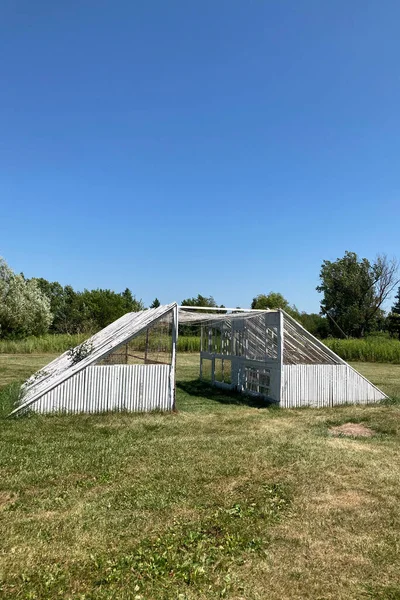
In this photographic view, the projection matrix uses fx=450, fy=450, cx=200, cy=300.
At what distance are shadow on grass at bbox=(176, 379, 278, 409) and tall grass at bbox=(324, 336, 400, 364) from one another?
14.3m

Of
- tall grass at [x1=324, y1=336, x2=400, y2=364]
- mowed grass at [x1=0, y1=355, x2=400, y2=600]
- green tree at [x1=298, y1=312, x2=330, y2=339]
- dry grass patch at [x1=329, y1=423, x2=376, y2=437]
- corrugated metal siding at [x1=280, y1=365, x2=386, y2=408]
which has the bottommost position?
mowed grass at [x1=0, y1=355, x2=400, y2=600]

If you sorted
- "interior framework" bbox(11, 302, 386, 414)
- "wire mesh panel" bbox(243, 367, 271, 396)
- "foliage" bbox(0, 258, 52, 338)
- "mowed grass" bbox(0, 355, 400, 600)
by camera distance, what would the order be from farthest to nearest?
"foliage" bbox(0, 258, 52, 338) < "wire mesh panel" bbox(243, 367, 271, 396) < "interior framework" bbox(11, 302, 386, 414) < "mowed grass" bbox(0, 355, 400, 600)

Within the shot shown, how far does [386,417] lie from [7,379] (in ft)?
39.0

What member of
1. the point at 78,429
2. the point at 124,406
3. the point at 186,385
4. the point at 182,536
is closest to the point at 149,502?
the point at 182,536

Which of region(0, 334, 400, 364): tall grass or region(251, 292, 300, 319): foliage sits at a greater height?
region(251, 292, 300, 319): foliage

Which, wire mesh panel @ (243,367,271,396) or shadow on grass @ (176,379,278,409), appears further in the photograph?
wire mesh panel @ (243,367,271,396)

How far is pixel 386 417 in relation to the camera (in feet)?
31.1

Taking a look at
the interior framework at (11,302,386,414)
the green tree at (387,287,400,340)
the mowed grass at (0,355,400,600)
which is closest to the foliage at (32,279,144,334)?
the green tree at (387,287,400,340)

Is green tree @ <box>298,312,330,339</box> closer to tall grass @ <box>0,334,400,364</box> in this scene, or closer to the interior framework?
tall grass @ <box>0,334,400,364</box>

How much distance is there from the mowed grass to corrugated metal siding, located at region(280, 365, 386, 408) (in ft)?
8.40

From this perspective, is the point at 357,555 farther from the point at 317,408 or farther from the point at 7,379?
the point at 7,379

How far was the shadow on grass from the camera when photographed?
11133 millimetres

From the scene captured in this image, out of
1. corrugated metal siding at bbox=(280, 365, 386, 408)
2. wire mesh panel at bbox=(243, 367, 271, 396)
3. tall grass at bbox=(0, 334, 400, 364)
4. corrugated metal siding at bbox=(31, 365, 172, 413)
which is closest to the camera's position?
corrugated metal siding at bbox=(31, 365, 172, 413)

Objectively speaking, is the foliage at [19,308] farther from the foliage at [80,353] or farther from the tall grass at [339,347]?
the foliage at [80,353]
